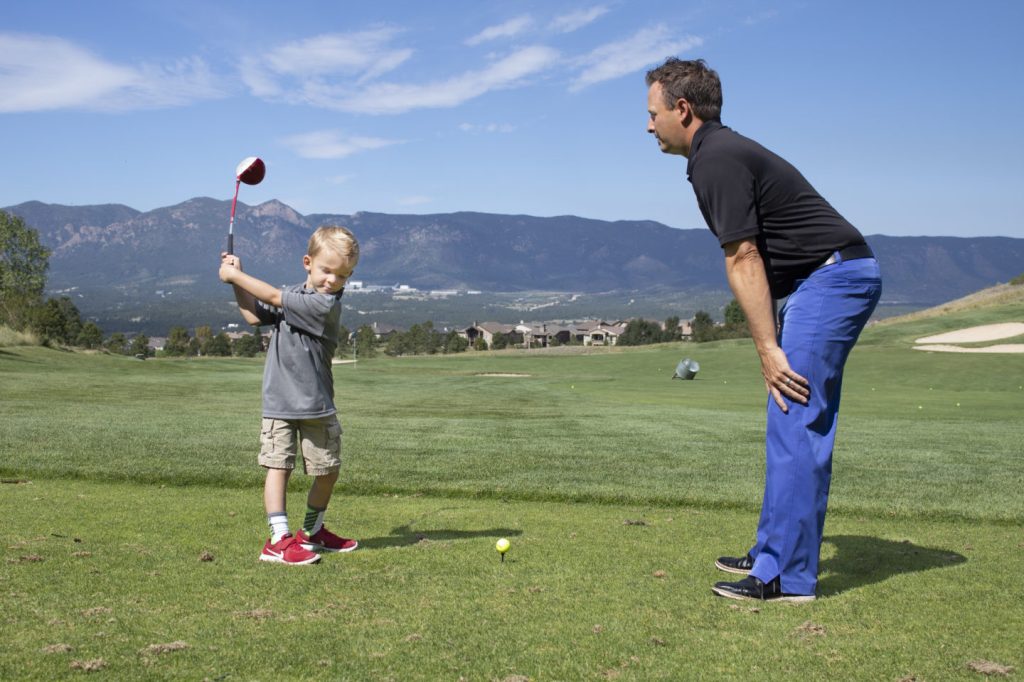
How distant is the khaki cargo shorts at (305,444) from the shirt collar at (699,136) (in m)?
2.69

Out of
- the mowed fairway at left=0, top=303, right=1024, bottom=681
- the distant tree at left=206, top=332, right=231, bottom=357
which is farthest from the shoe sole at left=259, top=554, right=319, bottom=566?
the distant tree at left=206, top=332, right=231, bottom=357

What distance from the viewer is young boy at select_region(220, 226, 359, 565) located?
578 centimetres

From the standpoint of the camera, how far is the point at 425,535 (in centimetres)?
639

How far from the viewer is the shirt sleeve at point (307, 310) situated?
5.76 meters

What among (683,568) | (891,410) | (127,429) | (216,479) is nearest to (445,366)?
(891,410)

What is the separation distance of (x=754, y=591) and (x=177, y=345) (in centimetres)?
11180

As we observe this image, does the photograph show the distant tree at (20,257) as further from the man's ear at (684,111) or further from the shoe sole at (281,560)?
the man's ear at (684,111)

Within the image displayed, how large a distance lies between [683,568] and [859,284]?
6.12 ft

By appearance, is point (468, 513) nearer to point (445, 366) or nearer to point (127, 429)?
point (127, 429)

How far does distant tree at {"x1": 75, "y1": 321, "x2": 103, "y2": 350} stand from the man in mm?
97681

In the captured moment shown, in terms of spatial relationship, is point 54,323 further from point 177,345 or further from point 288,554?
point 288,554

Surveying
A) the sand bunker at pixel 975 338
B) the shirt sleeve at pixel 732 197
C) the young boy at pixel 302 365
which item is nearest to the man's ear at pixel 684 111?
the shirt sleeve at pixel 732 197

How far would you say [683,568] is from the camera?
538cm

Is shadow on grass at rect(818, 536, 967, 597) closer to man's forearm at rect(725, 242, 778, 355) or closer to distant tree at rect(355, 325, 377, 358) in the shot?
man's forearm at rect(725, 242, 778, 355)
